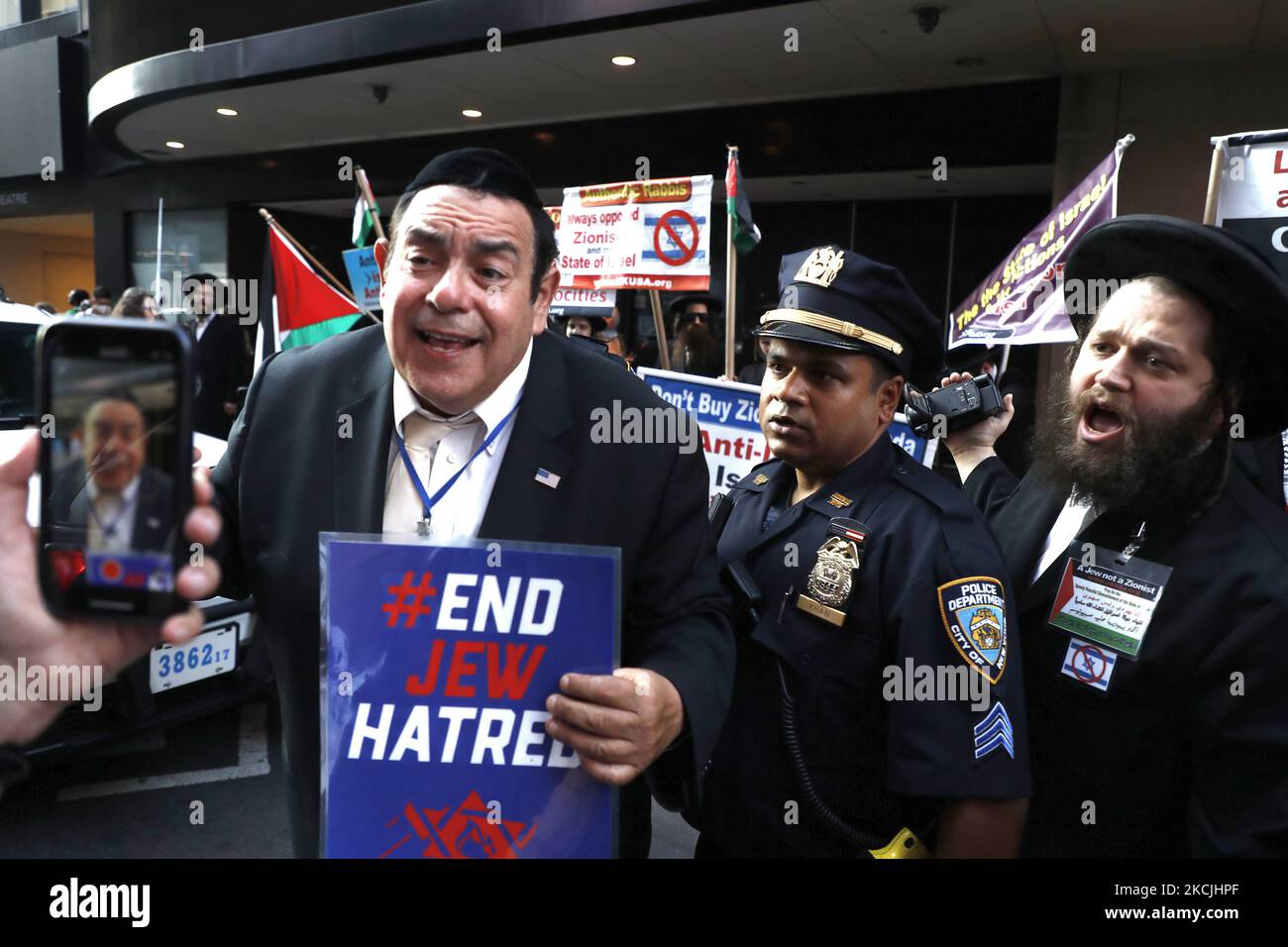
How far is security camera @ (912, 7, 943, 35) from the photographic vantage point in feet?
19.1

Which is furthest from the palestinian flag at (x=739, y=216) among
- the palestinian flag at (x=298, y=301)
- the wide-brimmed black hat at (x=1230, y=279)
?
the wide-brimmed black hat at (x=1230, y=279)

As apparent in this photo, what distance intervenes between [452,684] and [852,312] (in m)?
1.24

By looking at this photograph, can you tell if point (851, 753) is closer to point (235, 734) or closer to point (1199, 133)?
point (235, 734)

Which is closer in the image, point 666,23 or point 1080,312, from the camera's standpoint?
point 1080,312

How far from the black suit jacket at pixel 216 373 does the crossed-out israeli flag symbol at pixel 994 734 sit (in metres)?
8.30

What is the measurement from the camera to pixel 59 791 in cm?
397

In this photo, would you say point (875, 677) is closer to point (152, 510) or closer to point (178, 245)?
point (152, 510)

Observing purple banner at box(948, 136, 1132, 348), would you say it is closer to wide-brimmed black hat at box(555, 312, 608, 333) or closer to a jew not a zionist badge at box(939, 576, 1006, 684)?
a jew not a zionist badge at box(939, 576, 1006, 684)

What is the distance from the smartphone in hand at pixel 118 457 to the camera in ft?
3.27

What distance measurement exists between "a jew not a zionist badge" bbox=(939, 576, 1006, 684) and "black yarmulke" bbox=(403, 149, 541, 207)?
111 cm

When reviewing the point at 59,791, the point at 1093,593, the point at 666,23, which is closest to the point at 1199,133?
the point at 666,23

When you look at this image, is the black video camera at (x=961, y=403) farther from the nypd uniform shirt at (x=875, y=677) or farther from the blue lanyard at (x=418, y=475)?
the blue lanyard at (x=418, y=475)

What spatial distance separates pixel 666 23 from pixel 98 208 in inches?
510

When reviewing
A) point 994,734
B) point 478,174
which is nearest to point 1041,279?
point 994,734
